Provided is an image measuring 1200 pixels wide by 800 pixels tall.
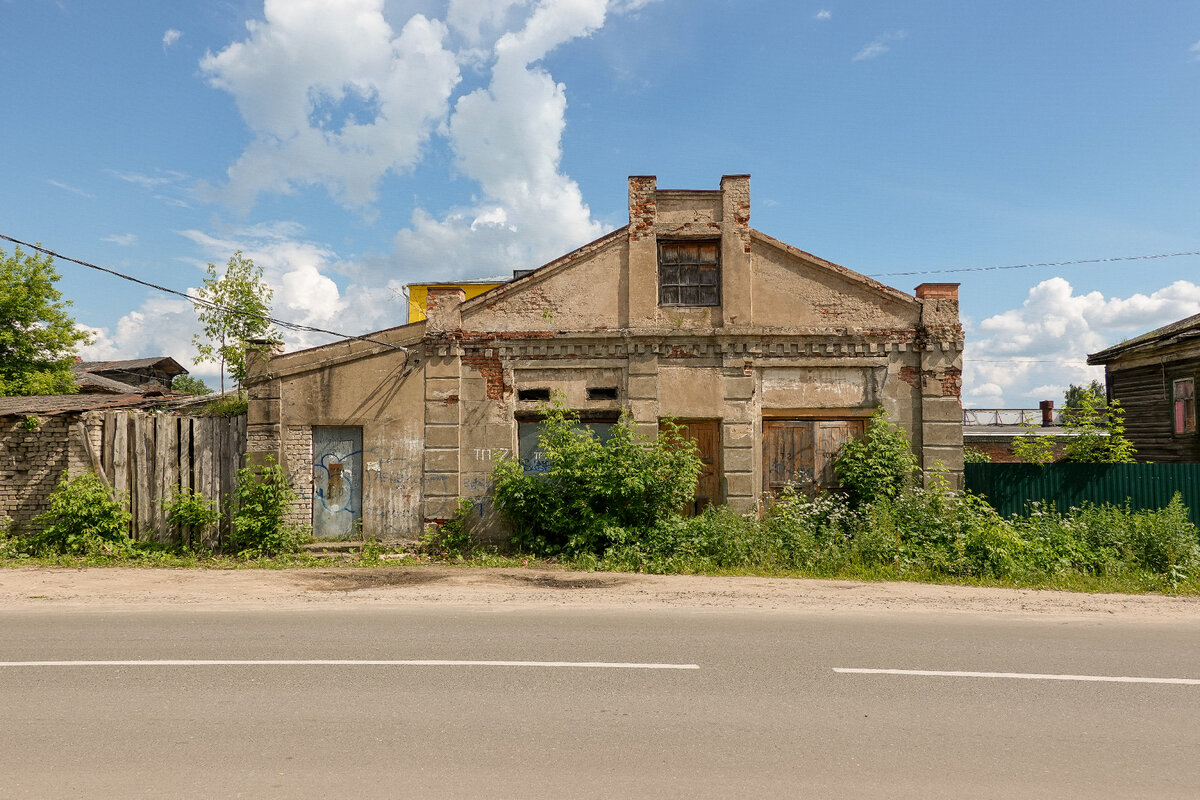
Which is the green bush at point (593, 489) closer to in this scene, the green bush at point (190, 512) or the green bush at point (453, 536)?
the green bush at point (453, 536)

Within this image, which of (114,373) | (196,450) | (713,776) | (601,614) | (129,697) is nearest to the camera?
(713,776)

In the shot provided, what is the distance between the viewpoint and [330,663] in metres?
5.79

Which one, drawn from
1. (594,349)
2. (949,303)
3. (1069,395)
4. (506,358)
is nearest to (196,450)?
(506,358)

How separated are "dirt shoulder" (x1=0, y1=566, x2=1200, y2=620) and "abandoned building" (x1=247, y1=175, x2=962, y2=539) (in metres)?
2.21

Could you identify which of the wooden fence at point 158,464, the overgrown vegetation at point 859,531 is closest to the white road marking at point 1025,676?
the overgrown vegetation at point 859,531

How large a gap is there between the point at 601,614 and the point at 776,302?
23.0 feet

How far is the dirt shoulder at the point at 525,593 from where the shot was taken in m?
8.30

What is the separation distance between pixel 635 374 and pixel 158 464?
8.36 m

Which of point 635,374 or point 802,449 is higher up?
point 635,374

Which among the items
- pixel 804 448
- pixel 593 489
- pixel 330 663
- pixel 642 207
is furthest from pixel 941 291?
pixel 330 663

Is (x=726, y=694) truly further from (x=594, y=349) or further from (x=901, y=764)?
(x=594, y=349)

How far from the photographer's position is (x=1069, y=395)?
2862 inches

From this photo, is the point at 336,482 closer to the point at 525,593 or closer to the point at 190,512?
the point at 190,512

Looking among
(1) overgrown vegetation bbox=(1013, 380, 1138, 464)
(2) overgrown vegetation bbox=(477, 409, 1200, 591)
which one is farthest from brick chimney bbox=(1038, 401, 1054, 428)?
(2) overgrown vegetation bbox=(477, 409, 1200, 591)
